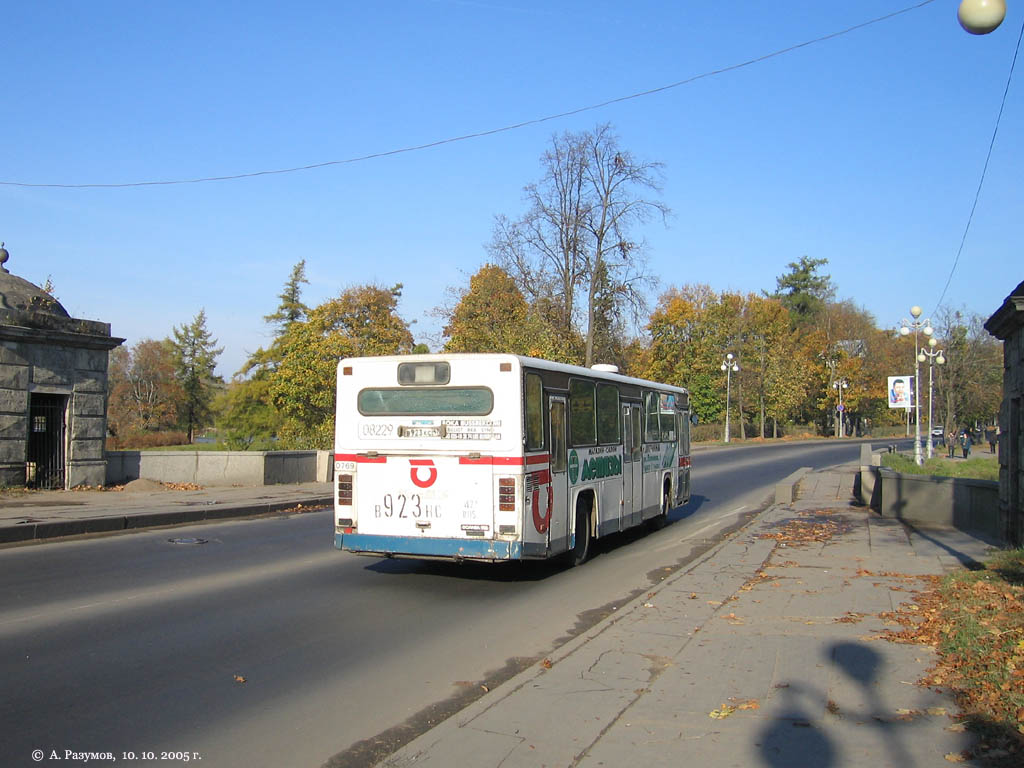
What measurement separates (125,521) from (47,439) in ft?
20.1

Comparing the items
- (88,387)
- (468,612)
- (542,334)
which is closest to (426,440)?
(468,612)

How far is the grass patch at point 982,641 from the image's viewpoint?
5.23 metres

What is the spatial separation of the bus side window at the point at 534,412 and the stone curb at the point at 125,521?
844 centimetres

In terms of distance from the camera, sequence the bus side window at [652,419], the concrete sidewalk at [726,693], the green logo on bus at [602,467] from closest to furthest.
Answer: the concrete sidewalk at [726,693] < the green logo on bus at [602,467] < the bus side window at [652,419]

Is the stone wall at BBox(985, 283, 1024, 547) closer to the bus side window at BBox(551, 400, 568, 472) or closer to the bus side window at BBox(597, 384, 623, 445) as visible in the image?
the bus side window at BBox(597, 384, 623, 445)

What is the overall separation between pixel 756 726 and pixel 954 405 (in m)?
50.1

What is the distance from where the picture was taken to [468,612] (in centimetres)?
943

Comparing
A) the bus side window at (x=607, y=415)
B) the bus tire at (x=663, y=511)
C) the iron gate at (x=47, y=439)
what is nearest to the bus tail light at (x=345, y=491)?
the bus side window at (x=607, y=415)

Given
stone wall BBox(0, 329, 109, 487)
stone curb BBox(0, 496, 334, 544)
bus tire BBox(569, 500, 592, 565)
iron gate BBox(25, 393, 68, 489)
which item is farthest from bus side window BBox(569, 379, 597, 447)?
iron gate BBox(25, 393, 68, 489)

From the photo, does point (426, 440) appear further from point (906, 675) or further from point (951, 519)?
point (951, 519)

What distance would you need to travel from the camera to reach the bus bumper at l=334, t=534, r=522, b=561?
32.8ft

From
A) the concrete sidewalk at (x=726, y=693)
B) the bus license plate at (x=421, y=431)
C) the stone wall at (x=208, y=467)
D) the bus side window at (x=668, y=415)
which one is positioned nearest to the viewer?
the concrete sidewalk at (x=726, y=693)

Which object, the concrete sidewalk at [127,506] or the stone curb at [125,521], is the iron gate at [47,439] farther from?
the stone curb at [125,521]

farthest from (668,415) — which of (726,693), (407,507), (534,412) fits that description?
(726,693)
